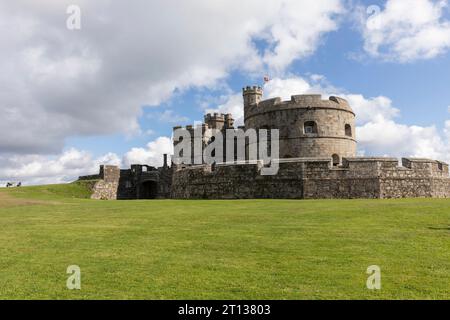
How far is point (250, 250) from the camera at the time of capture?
7918 millimetres

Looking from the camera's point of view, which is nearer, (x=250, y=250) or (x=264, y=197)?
(x=250, y=250)

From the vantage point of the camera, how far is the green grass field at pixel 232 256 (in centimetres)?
555

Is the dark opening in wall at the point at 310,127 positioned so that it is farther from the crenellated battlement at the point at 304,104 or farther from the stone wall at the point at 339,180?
the stone wall at the point at 339,180

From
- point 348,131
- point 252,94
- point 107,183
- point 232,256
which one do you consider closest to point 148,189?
point 107,183

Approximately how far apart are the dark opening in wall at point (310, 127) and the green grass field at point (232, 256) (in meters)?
→ 19.3

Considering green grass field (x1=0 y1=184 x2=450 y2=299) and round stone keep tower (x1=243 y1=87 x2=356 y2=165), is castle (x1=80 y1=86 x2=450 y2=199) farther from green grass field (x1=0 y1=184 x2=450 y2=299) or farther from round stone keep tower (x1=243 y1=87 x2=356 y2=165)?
green grass field (x1=0 y1=184 x2=450 y2=299)

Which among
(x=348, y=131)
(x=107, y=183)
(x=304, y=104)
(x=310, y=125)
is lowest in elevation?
(x=107, y=183)

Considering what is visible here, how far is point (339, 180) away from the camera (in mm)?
22125

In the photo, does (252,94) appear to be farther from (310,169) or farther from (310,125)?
(310,169)

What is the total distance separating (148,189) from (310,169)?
27.0 meters
